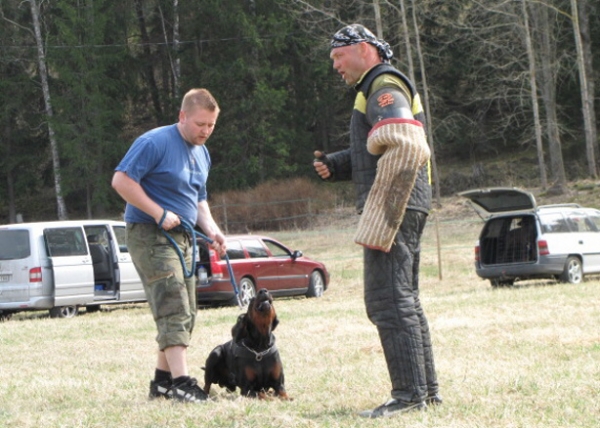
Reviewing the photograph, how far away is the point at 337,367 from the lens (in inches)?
330

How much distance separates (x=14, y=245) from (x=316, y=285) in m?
6.34

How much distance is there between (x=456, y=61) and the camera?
4828 centimetres

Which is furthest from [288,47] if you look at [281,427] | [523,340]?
[281,427]

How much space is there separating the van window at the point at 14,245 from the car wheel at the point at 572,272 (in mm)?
9207

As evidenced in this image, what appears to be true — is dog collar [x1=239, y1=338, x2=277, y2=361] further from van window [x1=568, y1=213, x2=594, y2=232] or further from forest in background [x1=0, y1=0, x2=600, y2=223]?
forest in background [x1=0, y1=0, x2=600, y2=223]

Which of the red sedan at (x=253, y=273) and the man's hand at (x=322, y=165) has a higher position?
the man's hand at (x=322, y=165)

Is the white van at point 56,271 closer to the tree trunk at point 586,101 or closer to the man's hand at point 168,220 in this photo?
the man's hand at point 168,220

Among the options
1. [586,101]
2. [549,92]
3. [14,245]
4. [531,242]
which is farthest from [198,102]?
[549,92]


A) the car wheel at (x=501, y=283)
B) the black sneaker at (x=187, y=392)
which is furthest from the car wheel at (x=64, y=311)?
the black sneaker at (x=187, y=392)

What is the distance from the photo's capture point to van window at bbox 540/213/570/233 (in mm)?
18875

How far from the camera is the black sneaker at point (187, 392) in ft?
21.3

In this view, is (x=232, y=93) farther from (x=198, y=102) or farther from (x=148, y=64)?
(x=198, y=102)

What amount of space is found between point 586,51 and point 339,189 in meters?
11.6

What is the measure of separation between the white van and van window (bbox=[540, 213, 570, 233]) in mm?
7238
